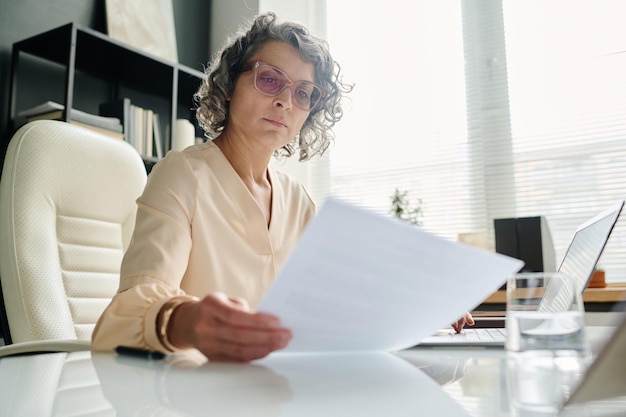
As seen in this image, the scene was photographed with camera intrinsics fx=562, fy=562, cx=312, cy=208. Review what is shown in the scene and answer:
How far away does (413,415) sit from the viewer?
1.13 feet

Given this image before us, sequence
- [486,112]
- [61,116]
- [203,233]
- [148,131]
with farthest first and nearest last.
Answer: [486,112] → [148,131] → [61,116] → [203,233]

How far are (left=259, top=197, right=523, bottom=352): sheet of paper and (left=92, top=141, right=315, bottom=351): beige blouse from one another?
420 mm

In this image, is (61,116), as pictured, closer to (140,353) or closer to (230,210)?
(230,210)

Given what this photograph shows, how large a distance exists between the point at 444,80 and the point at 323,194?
3.46 ft

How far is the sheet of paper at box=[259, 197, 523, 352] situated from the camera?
437 millimetres

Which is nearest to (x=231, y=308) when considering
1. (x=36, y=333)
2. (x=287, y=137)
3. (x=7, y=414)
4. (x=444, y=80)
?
(x=7, y=414)

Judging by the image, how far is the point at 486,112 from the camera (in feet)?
10.6

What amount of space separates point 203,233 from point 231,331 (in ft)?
2.04

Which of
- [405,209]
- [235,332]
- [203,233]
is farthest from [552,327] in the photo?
[405,209]

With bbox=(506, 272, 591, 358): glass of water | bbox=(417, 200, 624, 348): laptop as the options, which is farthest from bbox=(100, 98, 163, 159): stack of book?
bbox=(506, 272, 591, 358): glass of water

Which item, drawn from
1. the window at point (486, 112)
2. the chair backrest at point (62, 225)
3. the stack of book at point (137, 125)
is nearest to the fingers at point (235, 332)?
the chair backrest at point (62, 225)

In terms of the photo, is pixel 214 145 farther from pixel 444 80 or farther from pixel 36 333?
pixel 444 80

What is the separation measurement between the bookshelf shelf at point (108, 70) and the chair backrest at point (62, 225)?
1088 mm

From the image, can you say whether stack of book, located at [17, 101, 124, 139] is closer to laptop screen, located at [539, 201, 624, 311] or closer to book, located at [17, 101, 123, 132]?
book, located at [17, 101, 123, 132]
